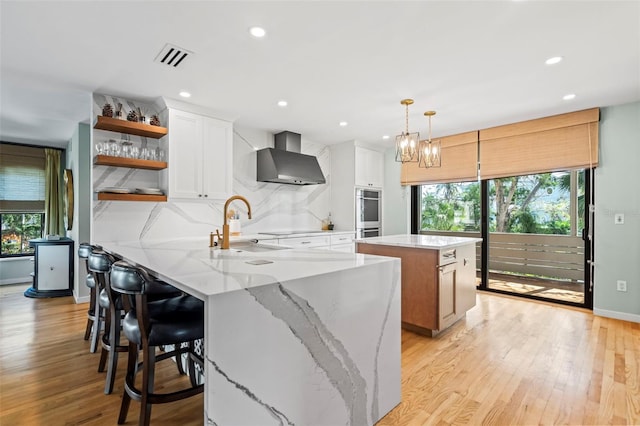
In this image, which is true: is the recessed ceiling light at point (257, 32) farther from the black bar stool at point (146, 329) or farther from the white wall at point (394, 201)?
the white wall at point (394, 201)

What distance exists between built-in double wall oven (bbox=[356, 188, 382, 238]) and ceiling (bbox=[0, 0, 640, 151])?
179 centimetres

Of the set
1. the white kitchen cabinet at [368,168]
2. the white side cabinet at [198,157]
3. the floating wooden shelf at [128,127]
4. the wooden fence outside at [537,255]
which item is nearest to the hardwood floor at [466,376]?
the wooden fence outside at [537,255]

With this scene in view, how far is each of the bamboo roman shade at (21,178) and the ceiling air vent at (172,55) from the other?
4.52 meters

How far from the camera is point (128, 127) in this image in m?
3.25

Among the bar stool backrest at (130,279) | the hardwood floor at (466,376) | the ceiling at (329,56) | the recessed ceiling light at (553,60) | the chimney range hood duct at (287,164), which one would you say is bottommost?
the hardwood floor at (466,376)

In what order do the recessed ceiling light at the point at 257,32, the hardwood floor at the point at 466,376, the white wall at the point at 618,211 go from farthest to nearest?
1. the white wall at the point at 618,211
2. the recessed ceiling light at the point at 257,32
3. the hardwood floor at the point at 466,376

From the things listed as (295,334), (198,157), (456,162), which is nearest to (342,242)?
(456,162)

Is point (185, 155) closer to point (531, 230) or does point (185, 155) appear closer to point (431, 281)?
point (431, 281)

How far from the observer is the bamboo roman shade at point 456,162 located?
15.3ft

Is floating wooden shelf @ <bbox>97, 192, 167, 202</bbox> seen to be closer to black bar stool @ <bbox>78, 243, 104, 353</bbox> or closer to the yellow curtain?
black bar stool @ <bbox>78, 243, 104, 353</bbox>

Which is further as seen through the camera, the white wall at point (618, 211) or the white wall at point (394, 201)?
the white wall at point (394, 201)

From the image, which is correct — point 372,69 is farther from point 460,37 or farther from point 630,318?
point 630,318

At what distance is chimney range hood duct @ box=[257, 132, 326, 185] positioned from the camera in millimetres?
4398

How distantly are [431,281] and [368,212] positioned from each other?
2681 millimetres
